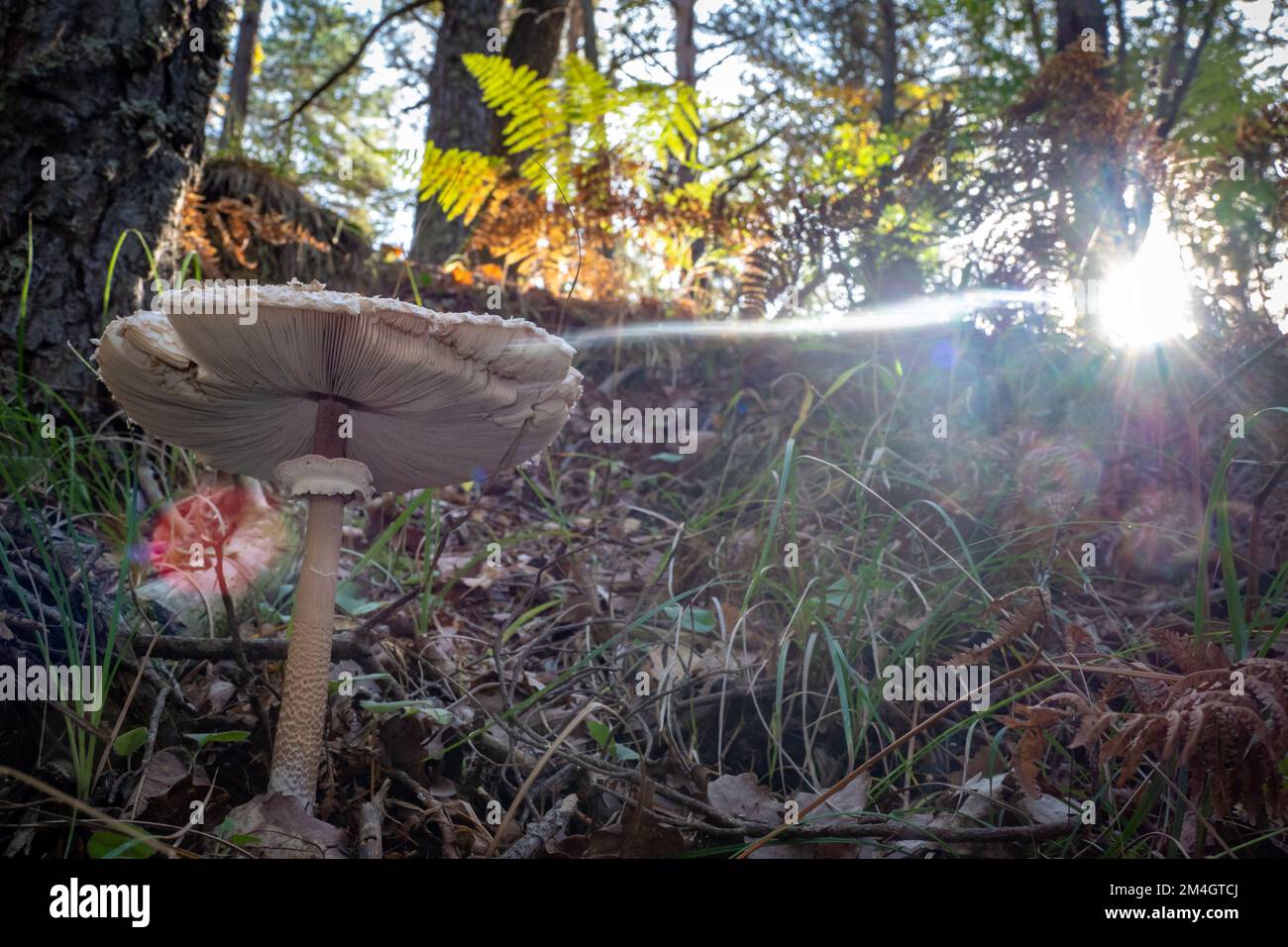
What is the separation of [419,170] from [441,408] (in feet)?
11.8

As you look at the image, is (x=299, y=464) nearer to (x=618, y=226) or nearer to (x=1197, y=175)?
(x=618, y=226)

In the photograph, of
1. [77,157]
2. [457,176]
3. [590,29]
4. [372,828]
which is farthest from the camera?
[590,29]

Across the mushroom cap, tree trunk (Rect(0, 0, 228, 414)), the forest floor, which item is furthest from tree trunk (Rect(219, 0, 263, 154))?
the mushroom cap

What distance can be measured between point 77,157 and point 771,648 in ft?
10.7

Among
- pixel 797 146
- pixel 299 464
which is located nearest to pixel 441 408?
pixel 299 464

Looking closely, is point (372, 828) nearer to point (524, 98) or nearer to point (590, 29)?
point (524, 98)

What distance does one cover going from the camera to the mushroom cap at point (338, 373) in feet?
5.23

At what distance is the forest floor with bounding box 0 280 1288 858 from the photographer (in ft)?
5.83

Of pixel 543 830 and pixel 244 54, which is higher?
pixel 244 54

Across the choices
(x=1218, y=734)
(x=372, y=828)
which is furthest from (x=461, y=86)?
(x=1218, y=734)

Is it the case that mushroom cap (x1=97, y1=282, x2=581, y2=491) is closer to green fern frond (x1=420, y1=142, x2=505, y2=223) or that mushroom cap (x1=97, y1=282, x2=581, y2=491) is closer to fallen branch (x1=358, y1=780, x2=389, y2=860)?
fallen branch (x1=358, y1=780, x2=389, y2=860)

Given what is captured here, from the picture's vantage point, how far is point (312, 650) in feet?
6.25

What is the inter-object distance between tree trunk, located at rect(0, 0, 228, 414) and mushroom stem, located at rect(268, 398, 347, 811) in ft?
6.06
